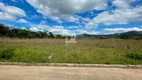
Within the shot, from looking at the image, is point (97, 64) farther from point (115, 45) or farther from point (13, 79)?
point (115, 45)

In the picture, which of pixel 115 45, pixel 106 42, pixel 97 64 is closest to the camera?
pixel 97 64

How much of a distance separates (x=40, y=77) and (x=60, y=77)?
0.64 m

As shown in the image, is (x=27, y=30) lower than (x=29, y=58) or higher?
higher

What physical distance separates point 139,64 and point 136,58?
82 cm

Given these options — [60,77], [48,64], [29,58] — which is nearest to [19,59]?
[29,58]

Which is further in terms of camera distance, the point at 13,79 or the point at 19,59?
the point at 19,59

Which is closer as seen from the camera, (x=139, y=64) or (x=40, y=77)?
(x=40, y=77)

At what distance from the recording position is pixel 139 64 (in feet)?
19.2

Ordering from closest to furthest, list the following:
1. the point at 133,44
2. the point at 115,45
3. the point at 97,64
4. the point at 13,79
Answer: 1. the point at 13,79
2. the point at 97,64
3. the point at 133,44
4. the point at 115,45

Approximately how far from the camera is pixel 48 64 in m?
5.90

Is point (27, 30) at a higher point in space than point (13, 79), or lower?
higher

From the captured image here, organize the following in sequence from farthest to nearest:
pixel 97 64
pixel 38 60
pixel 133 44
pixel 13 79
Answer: pixel 133 44, pixel 38 60, pixel 97 64, pixel 13 79

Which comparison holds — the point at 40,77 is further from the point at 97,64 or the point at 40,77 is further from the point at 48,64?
the point at 97,64

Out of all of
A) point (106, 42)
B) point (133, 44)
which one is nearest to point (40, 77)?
point (133, 44)
